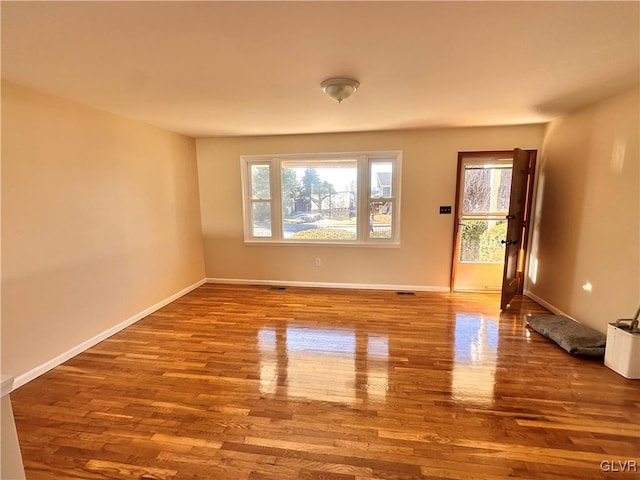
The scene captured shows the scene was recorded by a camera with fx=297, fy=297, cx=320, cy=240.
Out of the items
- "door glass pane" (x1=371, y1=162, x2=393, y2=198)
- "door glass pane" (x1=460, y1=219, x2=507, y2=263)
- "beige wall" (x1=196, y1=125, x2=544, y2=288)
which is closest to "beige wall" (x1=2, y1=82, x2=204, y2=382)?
"beige wall" (x1=196, y1=125, x2=544, y2=288)

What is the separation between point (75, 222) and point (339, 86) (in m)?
2.57

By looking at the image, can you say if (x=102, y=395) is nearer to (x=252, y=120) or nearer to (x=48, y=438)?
(x=48, y=438)

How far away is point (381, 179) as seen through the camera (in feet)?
13.9

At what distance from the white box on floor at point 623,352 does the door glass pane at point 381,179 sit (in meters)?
2.70

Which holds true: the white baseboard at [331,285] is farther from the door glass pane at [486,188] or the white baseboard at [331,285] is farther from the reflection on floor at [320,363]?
the reflection on floor at [320,363]

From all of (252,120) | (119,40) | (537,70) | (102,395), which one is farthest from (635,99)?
(102,395)

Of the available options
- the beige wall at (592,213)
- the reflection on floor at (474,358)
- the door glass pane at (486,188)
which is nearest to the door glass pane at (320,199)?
the door glass pane at (486,188)

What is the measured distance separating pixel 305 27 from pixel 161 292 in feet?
11.5

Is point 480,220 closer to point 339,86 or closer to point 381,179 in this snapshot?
point 381,179

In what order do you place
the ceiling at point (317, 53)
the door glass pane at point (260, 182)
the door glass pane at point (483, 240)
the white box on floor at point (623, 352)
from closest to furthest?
the ceiling at point (317, 53) → the white box on floor at point (623, 352) → the door glass pane at point (483, 240) → the door glass pane at point (260, 182)

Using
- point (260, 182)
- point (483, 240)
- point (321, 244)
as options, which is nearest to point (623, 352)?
point (483, 240)

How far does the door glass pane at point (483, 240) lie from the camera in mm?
4195

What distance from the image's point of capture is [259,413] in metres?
1.92

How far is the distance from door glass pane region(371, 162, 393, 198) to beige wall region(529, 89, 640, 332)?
192cm
